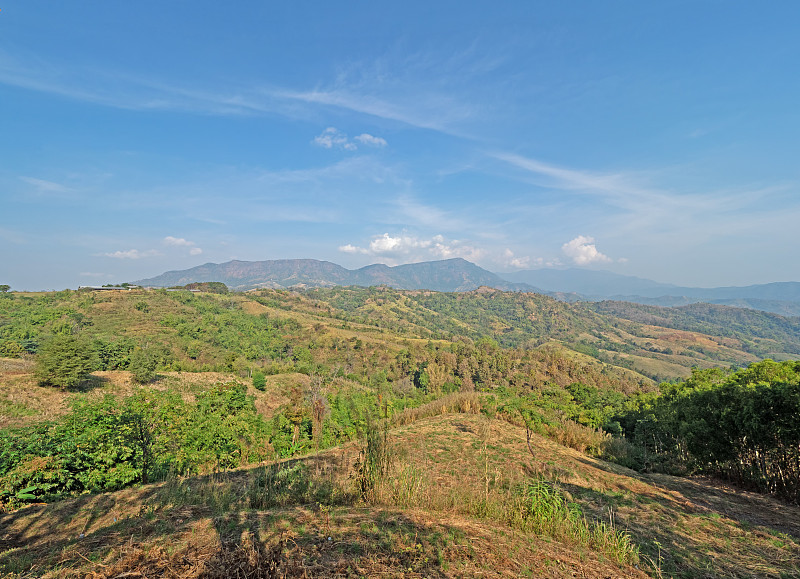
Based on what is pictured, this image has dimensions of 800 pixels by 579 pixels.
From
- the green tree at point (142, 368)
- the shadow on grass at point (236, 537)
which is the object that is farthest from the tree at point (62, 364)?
the shadow on grass at point (236, 537)

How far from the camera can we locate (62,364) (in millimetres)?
24844

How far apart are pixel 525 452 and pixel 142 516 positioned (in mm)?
8885

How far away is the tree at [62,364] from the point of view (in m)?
24.6

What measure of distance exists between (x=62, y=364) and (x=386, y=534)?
3286 cm

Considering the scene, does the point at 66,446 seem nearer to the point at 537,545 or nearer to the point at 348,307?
the point at 537,545

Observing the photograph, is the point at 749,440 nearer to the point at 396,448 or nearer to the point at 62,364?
the point at 396,448

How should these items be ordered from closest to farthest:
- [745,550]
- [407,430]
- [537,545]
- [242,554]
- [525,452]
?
[242,554]
[537,545]
[745,550]
[525,452]
[407,430]

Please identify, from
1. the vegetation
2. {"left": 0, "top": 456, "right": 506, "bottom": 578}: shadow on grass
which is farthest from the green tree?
{"left": 0, "top": 456, "right": 506, "bottom": 578}: shadow on grass

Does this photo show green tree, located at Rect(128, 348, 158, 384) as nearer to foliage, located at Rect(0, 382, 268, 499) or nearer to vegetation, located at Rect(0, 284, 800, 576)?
vegetation, located at Rect(0, 284, 800, 576)

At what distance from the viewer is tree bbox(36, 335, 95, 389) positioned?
2461cm

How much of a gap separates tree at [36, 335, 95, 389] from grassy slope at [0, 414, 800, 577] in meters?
27.2

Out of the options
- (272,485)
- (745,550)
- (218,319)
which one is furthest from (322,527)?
(218,319)

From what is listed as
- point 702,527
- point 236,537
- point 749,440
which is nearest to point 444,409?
point 749,440

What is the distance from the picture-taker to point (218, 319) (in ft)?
294
